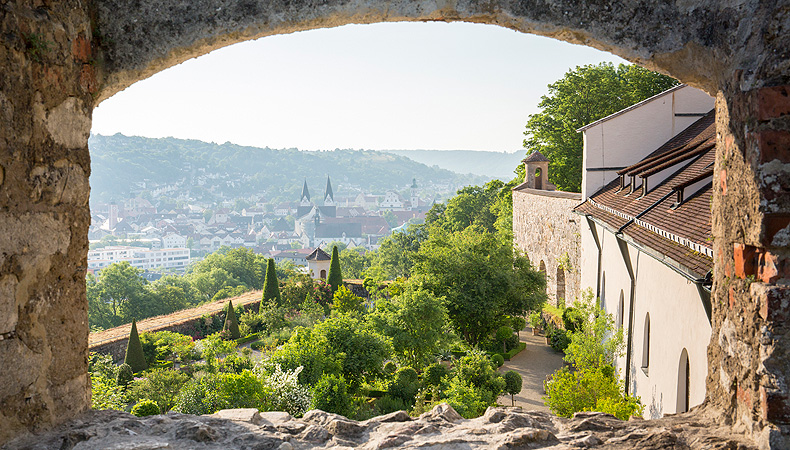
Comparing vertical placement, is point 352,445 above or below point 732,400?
below

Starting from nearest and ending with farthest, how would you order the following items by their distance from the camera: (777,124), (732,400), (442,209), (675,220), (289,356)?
(777,124) < (732,400) < (675,220) < (289,356) < (442,209)

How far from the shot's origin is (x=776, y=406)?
86.5 inches

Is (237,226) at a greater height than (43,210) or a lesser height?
lesser

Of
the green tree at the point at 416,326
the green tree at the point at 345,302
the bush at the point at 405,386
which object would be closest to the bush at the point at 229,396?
the bush at the point at 405,386

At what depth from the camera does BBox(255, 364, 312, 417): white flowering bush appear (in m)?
10.5

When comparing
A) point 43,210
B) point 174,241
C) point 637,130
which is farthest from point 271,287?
point 174,241

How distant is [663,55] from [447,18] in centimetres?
97

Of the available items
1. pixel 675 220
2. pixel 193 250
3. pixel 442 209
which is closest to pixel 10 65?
pixel 675 220

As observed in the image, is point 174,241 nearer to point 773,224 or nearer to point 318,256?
point 318,256

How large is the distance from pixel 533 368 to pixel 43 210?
16329 mm

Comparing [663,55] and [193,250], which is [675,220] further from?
[193,250]

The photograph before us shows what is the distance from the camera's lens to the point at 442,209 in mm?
54906

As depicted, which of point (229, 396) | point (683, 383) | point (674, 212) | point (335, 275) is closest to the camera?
point (683, 383)

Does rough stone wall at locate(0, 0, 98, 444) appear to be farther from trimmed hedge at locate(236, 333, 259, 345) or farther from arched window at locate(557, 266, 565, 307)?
trimmed hedge at locate(236, 333, 259, 345)
